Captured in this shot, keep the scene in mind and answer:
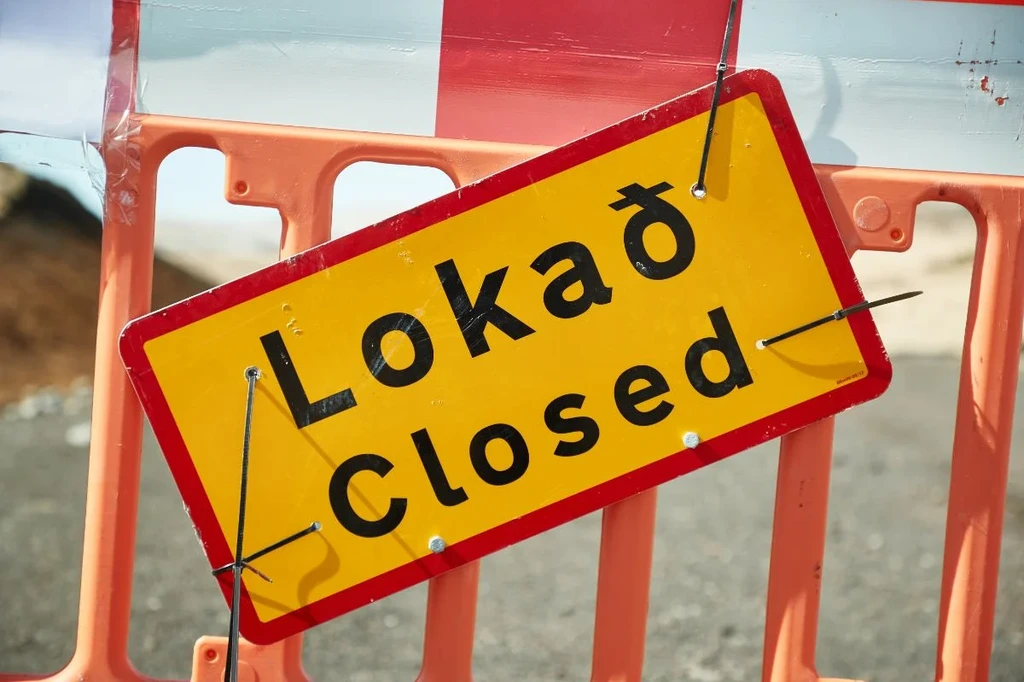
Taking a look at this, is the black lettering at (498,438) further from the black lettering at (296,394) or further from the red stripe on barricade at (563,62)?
the red stripe on barricade at (563,62)

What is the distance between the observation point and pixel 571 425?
102cm

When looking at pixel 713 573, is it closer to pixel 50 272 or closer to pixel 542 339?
pixel 542 339

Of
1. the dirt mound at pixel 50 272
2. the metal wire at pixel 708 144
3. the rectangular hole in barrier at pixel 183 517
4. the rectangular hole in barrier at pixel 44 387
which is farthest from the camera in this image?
the dirt mound at pixel 50 272

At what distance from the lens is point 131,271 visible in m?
1.06

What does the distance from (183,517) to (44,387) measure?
962 mm

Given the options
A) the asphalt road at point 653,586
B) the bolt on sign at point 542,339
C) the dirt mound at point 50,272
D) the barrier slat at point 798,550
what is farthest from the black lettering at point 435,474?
the dirt mound at point 50,272

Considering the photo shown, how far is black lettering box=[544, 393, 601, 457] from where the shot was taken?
1.01 metres

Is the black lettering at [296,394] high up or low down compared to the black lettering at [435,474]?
up

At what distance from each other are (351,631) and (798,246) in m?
1.48

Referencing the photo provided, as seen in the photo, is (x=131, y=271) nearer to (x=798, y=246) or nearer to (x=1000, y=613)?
(x=798, y=246)

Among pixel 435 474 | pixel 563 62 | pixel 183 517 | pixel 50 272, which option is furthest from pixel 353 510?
pixel 50 272

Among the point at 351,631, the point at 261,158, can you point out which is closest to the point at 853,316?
the point at 261,158

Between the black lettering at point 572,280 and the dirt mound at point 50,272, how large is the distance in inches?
105

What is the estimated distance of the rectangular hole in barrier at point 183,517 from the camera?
3.69 feet
